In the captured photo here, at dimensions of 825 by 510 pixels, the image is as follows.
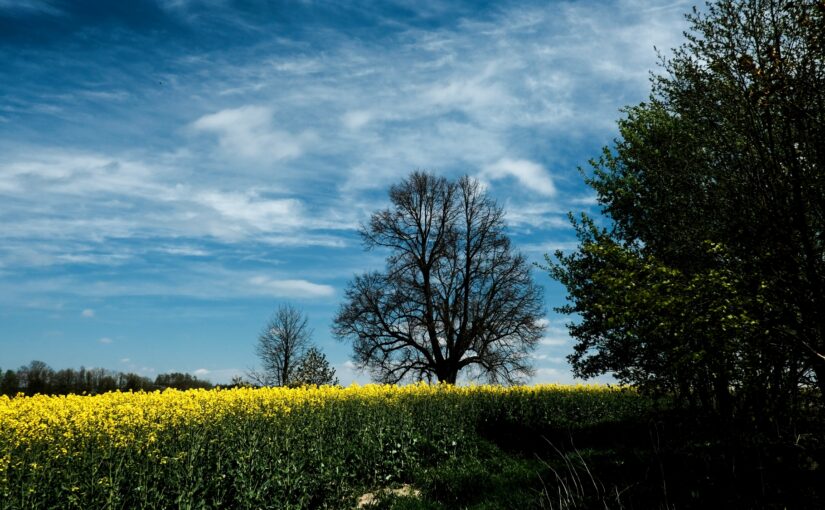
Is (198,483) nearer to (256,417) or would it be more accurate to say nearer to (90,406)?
(256,417)

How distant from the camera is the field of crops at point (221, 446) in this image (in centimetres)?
691

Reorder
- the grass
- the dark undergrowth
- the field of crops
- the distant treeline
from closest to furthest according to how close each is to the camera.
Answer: the field of crops < the grass < the dark undergrowth < the distant treeline

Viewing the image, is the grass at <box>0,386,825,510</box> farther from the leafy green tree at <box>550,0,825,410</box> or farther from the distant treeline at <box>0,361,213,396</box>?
the distant treeline at <box>0,361,213,396</box>

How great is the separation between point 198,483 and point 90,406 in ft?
15.6

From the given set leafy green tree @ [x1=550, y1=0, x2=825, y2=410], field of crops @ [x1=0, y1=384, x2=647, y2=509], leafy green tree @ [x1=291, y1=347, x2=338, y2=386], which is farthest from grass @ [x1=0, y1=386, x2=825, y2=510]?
leafy green tree @ [x1=291, y1=347, x2=338, y2=386]

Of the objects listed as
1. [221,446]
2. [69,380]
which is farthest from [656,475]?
[69,380]

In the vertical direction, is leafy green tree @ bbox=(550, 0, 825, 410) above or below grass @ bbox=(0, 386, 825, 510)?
above

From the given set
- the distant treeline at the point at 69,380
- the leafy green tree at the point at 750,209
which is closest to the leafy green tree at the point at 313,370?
the distant treeline at the point at 69,380

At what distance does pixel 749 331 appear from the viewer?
28.4ft

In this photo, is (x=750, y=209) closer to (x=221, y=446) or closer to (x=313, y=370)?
(x=221, y=446)

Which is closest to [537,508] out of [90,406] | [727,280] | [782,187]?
[727,280]

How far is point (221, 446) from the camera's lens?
8.52 m

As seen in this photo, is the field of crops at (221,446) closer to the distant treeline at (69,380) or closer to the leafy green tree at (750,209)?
the leafy green tree at (750,209)

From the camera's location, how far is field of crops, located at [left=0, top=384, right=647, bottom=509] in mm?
6906
